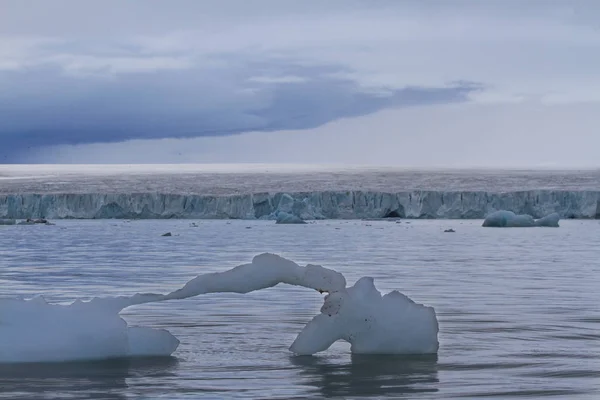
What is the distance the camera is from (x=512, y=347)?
8242mm

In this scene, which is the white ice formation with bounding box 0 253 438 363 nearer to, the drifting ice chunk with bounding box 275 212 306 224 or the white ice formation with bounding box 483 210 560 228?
the white ice formation with bounding box 483 210 560 228

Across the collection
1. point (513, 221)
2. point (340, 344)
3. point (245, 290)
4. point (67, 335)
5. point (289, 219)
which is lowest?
point (289, 219)

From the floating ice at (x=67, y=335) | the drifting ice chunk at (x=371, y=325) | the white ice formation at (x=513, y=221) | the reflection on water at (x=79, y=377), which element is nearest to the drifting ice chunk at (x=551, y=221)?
the white ice formation at (x=513, y=221)

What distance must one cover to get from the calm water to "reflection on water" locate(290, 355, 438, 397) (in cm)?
1

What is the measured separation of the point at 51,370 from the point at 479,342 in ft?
11.1

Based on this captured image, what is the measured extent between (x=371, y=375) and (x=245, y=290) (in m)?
1.34

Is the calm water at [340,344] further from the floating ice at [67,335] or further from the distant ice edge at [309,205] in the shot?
the distant ice edge at [309,205]

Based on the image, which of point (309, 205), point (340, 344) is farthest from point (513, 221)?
point (340, 344)

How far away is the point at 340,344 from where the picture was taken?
8.51 metres

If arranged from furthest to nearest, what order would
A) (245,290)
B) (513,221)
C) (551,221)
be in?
(513,221) < (551,221) < (245,290)

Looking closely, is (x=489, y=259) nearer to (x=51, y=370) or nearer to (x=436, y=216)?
(x=51, y=370)

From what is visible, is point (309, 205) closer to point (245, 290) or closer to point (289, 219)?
point (289, 219)

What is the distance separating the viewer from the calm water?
6.43 m

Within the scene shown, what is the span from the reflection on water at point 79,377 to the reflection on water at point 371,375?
964 millimetres
